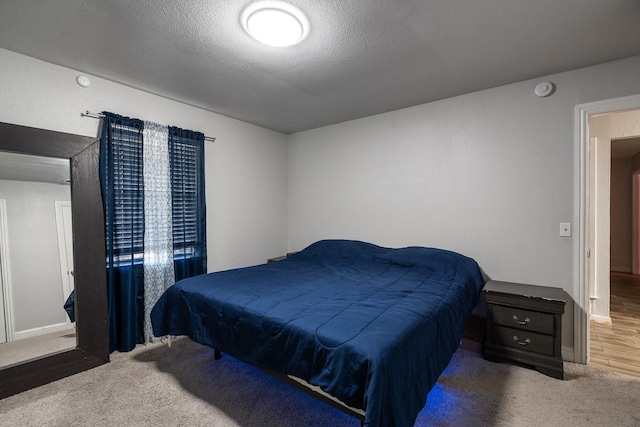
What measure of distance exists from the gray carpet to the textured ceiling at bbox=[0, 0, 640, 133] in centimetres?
243

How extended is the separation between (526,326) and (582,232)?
0.92 metres

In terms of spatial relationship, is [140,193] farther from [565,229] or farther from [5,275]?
[565,229]

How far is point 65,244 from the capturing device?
233 centimetres

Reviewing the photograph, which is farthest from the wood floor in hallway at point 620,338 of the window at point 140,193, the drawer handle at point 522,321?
the window at point 140,193

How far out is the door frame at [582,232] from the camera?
7.73 feet

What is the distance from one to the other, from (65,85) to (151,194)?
3.53 feet

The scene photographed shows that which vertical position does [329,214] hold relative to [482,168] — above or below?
below

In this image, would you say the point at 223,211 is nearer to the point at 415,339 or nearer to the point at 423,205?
the point at 423,205

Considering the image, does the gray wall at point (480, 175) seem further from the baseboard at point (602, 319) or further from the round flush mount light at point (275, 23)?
the round flush mount light at point (275, 23)

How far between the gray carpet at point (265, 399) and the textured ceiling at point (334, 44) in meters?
2.43

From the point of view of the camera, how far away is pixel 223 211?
11.6 ft

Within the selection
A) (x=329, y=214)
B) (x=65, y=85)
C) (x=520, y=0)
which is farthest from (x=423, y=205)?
(x=65, y=85)

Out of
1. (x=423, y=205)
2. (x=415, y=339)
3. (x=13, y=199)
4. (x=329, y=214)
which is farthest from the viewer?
(x=329, y=214)

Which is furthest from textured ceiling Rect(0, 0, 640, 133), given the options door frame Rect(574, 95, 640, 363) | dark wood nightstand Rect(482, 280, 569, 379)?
dark wood nightstand Rect(482, 280, 569, 379)
